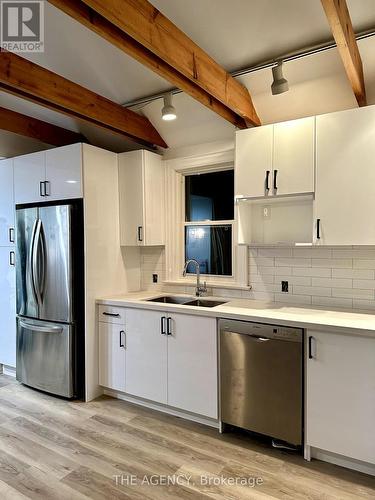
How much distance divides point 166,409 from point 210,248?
1613 mm

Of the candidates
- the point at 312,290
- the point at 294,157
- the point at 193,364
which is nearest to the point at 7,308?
the point at 193,364

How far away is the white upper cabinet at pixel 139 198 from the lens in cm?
337

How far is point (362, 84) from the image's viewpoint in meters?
2.36

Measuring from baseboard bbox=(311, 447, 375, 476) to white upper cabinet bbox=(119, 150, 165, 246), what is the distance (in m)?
2.28

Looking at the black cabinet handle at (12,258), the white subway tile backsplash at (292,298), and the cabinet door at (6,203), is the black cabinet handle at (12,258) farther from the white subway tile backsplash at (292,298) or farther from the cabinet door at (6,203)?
the white subway tile backsplash at (292,298)

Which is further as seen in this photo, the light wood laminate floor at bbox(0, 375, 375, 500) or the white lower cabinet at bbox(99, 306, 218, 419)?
the white lower cabinet at bbox(99, 306, 218, 419)

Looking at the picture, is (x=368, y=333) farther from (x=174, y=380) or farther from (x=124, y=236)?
(x=124, y=236)

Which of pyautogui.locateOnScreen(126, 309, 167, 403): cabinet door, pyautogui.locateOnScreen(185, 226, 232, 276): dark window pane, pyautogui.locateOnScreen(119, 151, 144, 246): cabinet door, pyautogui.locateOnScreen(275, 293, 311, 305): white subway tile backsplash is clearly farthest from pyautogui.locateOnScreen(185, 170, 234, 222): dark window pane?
pyautogui.locateOnScreen(126, 309, 167, 403): cabinet door

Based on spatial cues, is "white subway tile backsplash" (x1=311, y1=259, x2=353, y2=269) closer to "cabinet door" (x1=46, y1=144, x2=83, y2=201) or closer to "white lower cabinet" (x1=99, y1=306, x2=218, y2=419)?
"white lower cabinet" (x1=99, y1=306, x2=218, y2=419)

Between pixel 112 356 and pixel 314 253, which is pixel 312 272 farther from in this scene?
pixel 112 356

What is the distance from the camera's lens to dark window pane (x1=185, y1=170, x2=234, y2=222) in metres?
3.39

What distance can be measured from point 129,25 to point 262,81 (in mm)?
1416

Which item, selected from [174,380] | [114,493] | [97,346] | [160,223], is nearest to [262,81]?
[160,223]

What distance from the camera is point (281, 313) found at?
2457 mm
